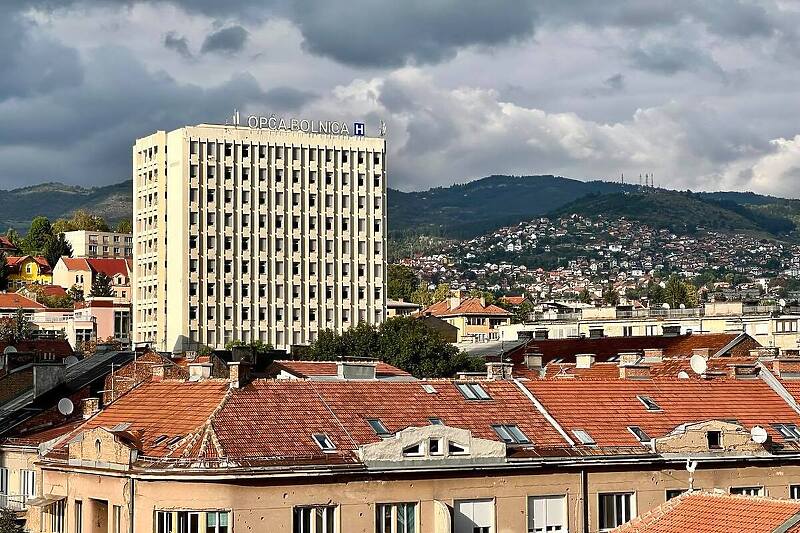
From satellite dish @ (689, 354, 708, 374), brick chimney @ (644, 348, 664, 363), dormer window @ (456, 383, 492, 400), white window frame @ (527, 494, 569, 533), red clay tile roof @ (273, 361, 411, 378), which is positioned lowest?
white window frame @ (527, 494, 569, 533)

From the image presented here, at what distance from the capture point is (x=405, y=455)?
47.5 meters

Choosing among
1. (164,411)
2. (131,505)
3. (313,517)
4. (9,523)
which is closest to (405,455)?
(313,517)

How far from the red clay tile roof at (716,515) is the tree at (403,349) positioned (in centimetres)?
8165

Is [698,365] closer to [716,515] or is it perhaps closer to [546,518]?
[546,518]

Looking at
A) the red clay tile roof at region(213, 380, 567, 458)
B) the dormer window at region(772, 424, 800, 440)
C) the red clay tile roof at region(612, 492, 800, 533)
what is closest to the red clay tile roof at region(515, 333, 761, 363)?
the dormer window at region(772, 424, 800, 440)

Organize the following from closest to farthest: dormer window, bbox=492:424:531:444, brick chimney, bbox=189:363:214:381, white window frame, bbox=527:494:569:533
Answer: white window frame, bbox=527:494:569:533, dormer window, bbox=492:424:531:444, brick chimney, bbox=189:363:214:381

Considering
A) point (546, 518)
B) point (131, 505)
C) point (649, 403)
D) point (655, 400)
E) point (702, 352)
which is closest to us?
point (131, 505)

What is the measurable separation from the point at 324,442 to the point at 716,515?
49.6ft

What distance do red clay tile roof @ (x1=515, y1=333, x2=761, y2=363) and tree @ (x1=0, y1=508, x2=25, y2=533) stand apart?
5739 cm

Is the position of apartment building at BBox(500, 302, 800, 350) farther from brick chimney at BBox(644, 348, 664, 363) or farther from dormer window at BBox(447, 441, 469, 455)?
dormer window at BBox(447, 441, 469, 455)

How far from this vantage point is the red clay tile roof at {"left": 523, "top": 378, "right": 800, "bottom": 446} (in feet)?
176

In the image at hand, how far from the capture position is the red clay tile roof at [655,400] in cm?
5378

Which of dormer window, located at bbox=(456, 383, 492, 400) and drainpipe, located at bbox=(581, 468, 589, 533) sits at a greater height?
dormer window, located at bbox=(456, 383, 492, 400)

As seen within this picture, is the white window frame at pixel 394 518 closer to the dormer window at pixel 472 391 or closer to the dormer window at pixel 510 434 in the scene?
the dormer window at pixel 510 434
